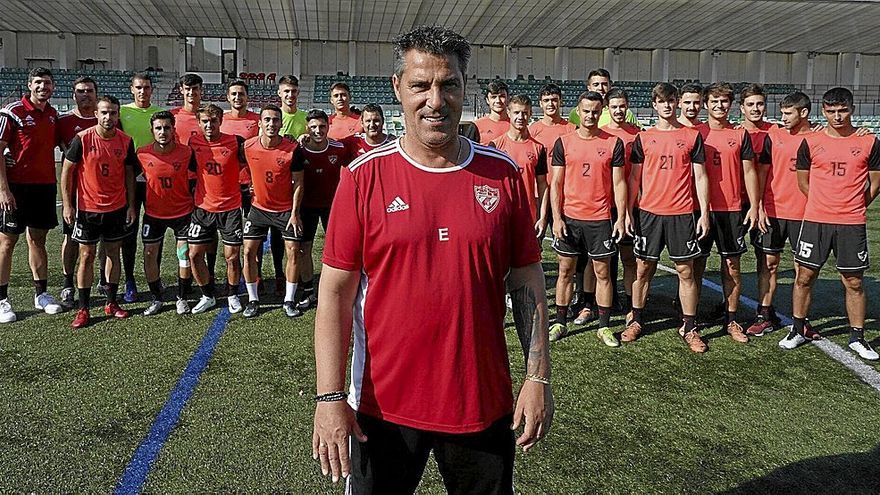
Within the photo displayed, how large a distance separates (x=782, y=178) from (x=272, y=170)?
457 cm

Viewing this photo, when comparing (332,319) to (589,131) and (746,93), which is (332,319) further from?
(746,93)

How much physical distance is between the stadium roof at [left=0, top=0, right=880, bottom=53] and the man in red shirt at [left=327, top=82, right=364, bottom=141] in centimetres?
2056

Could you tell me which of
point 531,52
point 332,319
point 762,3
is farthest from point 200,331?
point 531,52

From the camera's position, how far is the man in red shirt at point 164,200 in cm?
608

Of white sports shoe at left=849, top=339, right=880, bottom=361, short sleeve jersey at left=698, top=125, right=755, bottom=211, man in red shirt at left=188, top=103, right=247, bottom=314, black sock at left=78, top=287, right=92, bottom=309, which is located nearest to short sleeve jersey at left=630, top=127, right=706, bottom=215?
short sleeve jersey at left=698, top=125, right=755, bottom=211

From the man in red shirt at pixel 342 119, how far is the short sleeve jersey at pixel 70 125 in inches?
97.2

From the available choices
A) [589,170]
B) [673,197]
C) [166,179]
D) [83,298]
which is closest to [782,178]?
[673,197]

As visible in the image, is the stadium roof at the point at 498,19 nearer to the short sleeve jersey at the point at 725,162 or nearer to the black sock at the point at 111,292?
the black sock at the point at 111,292

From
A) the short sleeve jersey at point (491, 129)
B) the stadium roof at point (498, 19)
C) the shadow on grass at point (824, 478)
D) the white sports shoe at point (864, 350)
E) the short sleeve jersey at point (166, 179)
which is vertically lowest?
the shadow on grass at point (824, 478)

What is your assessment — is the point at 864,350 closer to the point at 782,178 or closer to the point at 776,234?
the point at 776,234

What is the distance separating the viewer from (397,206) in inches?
69.4

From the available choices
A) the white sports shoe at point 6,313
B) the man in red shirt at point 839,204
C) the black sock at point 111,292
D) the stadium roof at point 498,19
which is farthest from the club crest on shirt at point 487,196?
the stadium roof at point 498,19

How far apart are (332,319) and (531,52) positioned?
37461 mm

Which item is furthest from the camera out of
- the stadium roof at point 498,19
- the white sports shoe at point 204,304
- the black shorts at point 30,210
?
the stadium roof at point 498,19
